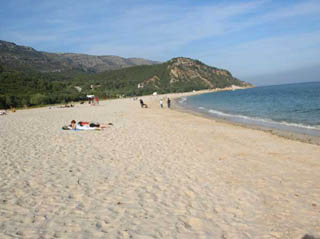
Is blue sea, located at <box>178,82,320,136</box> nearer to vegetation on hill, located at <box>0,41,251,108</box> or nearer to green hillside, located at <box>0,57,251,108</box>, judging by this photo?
green hillside, located at <box>0,57,251,108</box>

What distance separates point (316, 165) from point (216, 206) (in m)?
4.64

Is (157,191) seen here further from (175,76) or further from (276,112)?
(175,76)

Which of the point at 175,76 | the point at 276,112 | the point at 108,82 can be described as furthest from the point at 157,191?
the point at 175,76

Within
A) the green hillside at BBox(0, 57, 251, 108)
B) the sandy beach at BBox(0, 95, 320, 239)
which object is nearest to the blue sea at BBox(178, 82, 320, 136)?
the sandy beach at BBox(0, 95, 320, 239)

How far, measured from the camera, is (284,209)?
457 centimetres

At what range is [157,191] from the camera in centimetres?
527

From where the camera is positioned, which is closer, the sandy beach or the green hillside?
the sandy beach

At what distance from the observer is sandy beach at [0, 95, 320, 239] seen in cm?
383

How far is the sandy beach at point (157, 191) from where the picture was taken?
3834mm

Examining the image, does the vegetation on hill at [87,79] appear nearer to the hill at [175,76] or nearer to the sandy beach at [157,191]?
the hill at [175,76]

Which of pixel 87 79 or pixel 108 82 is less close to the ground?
pixel 87 79

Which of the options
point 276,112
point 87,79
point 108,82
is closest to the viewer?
point 276,112

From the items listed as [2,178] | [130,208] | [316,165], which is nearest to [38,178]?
[2,178]

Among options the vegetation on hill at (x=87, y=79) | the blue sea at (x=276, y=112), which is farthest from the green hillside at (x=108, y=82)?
the blue sea at (x=276, y=112)
